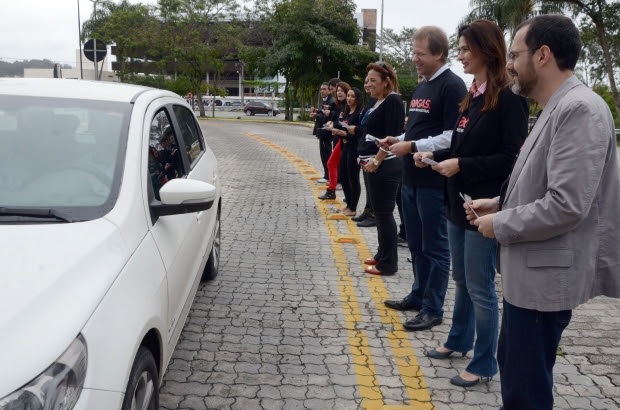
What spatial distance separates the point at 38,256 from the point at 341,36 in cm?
3752

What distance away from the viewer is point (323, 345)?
4.20m

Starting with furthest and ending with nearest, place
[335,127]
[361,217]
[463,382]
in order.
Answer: [335,127] < [361,217] < [463,382]

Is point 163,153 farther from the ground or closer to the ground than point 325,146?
farther from the ground

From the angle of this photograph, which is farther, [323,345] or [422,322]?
[422,322]

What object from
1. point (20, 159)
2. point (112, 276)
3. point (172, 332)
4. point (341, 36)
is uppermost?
point (341, 36)

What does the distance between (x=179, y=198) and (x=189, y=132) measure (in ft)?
6.28

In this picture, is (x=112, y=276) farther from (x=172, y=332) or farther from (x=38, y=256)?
(x=172, y=332)

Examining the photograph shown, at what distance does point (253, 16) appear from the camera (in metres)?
46.3

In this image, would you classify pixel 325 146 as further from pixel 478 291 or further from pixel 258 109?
pixel 258 109

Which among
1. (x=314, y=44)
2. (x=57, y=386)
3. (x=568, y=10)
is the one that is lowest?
(x=57, y=386)

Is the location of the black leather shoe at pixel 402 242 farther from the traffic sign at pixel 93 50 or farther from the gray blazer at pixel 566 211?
the traffic sign at pixel 93 50

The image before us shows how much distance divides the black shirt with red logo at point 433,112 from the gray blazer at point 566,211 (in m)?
1.68

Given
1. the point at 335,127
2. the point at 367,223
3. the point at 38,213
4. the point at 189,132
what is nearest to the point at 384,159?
the point at 189,132

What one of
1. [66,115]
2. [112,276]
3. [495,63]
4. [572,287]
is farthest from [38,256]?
[495,63]
